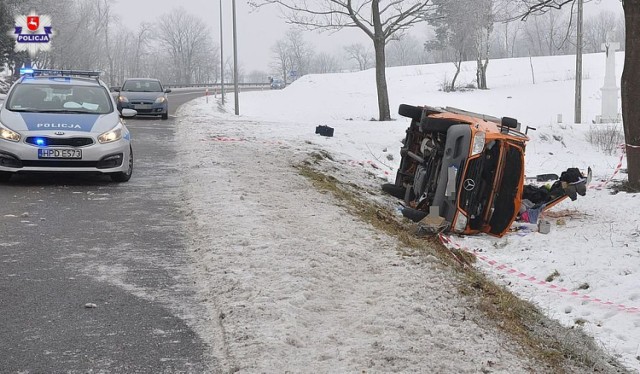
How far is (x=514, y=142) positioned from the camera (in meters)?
9.65

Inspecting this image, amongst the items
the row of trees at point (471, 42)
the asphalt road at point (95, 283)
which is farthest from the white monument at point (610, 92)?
the asphalt road at point (95, 283)

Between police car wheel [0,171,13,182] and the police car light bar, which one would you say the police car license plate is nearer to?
police car wheel [0,171,13,182]

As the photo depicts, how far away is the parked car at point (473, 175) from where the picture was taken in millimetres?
9406

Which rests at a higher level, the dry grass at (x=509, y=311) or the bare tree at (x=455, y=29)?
the bare tree at (x=455, y=29)

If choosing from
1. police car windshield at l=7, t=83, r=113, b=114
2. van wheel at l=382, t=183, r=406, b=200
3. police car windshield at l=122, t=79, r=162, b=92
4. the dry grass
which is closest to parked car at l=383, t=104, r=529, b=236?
the dry grass

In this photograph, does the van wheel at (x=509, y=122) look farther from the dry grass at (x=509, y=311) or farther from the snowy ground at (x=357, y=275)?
the dry grass at (x=509, y=311)

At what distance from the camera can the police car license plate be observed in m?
9.83

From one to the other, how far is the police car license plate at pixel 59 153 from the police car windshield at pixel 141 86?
1738 centimetres

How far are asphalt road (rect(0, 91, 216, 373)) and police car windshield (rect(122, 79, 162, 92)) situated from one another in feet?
56.4

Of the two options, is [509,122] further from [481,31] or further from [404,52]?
[404,52]

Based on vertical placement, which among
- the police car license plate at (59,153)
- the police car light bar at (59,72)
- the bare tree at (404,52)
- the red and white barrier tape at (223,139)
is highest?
the bare tree at (404,52)

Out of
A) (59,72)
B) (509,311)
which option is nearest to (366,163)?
(59,72)

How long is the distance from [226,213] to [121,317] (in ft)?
10.6

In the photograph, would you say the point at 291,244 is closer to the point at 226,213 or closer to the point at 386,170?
the point at 226,213
